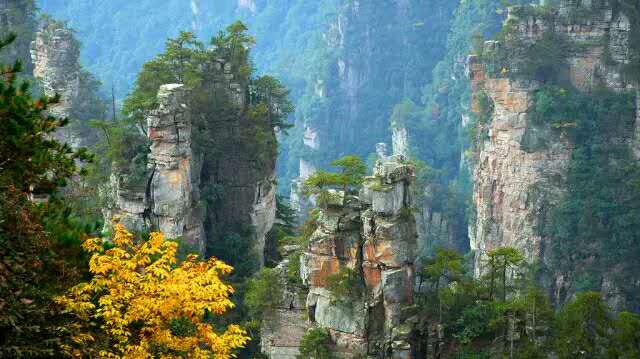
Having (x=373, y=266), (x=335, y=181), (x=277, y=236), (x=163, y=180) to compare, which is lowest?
(x=373, y=266)

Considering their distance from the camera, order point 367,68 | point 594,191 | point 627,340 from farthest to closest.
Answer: point 367,68, point 594,191, point 627,340

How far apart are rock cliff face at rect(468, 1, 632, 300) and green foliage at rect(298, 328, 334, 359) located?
20202 mm

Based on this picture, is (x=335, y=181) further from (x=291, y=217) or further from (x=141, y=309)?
(x=141, y=309)

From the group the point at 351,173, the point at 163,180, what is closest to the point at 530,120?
the point at 351,173

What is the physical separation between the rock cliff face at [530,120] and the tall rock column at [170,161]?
1891 centimetres

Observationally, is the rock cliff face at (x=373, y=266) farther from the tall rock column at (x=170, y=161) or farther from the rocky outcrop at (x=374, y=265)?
the tall rock column at (x=170, y=161)

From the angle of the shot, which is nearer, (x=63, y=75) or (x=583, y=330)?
(x=583, y=330)

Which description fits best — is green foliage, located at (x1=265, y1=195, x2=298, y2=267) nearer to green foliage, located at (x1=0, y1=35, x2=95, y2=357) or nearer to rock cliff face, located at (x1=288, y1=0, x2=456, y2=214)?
green foliage, located at (x1=0, y1=35, x2=95, y2=357)

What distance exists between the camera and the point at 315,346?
22.4m

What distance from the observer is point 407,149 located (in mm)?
80812

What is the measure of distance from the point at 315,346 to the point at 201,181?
9.95 m

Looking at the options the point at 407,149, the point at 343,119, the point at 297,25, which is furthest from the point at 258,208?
the point at 297,25

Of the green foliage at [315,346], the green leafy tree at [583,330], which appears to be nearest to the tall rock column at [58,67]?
the green foliage at [315,346]

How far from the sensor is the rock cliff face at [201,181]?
86.7ft
